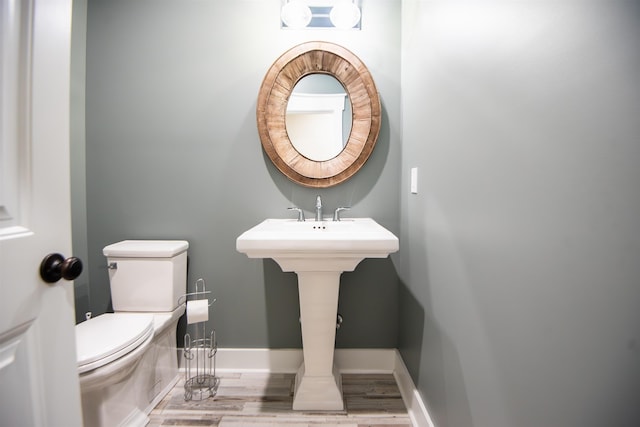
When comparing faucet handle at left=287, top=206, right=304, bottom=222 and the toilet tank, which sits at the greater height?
faucet handle at left=287, top=206, right=304, bottom=222

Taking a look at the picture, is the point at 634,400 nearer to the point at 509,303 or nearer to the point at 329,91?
the point at 509,303

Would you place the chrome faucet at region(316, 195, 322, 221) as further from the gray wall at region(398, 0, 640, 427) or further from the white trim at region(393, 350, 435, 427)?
the white trim at region(393, 350, 435, 427)

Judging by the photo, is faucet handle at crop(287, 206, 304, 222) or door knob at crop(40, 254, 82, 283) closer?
door knob at crop(40, 254, 82, 283)

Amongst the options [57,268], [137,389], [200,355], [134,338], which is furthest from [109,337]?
[57,268]

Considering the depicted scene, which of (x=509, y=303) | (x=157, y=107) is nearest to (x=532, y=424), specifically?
(x=509, y=303)

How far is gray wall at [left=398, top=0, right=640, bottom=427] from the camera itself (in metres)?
0.49

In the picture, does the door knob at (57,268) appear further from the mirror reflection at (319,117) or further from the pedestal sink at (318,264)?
the mirror reflection at (319,117)

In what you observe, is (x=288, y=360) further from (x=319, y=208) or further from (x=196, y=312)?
(x=319, y=208)

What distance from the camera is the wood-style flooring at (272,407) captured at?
1.43 metres

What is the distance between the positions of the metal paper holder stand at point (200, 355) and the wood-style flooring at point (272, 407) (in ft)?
0.22

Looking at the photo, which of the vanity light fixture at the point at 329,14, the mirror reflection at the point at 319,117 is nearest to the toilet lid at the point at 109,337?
the mirror reflection at the point at 319,117

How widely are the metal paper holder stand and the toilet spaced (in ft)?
0.24

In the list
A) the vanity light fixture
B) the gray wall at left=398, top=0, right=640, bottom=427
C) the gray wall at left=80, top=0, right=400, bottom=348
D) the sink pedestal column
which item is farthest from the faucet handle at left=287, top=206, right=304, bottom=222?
the vanity light fixture

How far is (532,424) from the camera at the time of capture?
2.15 ft
